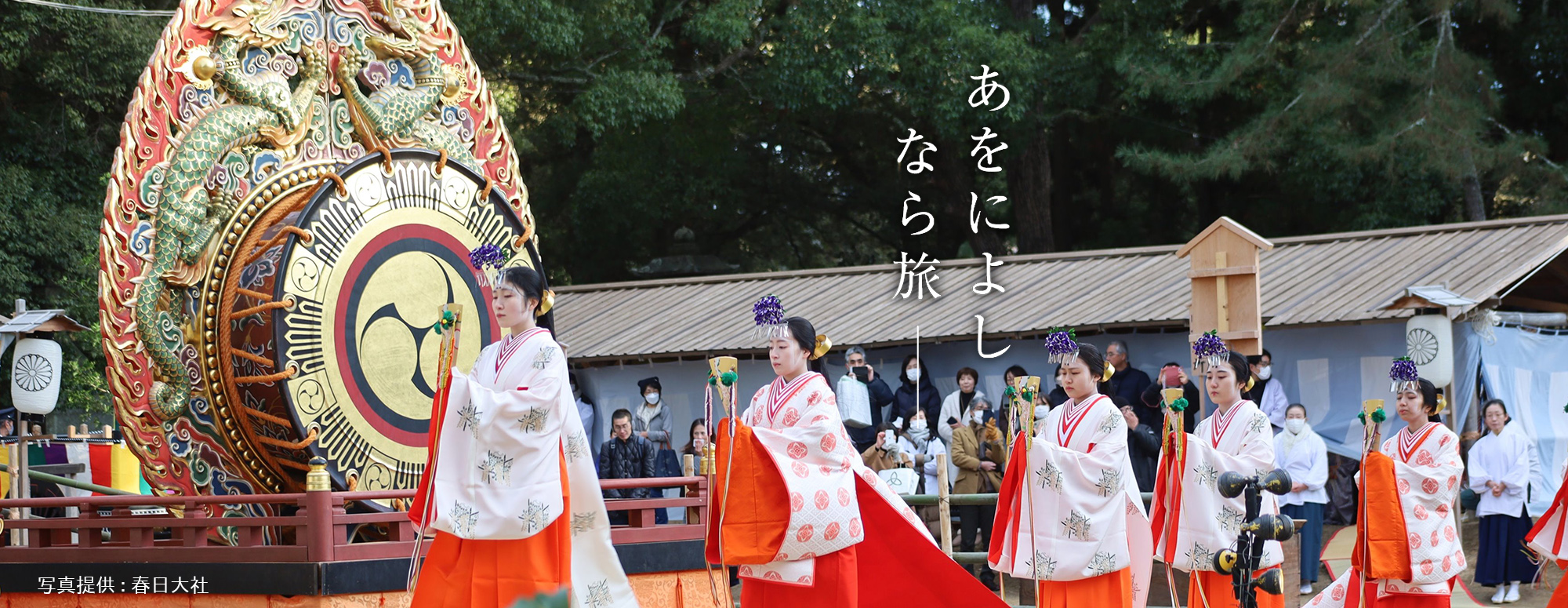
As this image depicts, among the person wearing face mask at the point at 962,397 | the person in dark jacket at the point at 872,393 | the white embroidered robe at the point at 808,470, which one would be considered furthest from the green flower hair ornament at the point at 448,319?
the person wearing face mask at the point at 962,397

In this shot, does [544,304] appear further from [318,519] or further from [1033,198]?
[1033,198]

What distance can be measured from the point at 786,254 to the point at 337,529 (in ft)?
55.9

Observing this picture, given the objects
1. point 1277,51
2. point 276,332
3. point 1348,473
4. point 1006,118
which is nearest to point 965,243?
point 1006,118

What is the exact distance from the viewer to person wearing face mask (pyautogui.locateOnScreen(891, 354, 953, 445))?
470 inches

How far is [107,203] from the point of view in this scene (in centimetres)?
682

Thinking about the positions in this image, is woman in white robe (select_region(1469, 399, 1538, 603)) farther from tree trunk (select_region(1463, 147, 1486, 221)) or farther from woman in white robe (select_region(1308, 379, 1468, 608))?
tree trunk (select_region(1463, 147, 1486, 221))

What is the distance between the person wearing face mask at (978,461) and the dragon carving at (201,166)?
504cm

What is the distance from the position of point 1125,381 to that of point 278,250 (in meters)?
6.00

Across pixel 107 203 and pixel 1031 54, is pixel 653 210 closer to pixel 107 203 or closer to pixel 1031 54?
pixel 1031 54

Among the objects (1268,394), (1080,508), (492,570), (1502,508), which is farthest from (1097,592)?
(1268,394)

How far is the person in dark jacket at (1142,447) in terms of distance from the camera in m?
9.64

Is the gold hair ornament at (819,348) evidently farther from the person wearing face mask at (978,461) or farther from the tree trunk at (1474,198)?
the tree trunk at (1474,198)

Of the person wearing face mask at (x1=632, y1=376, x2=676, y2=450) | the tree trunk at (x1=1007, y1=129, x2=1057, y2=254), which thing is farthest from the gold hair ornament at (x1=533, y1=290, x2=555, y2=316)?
the tree trunk at (x1=1007, y1=129, x2=1057, y2=254)

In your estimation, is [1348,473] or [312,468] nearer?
[312,468]
